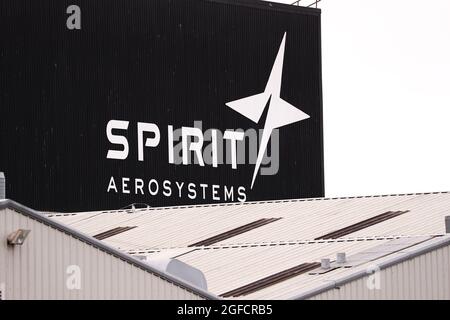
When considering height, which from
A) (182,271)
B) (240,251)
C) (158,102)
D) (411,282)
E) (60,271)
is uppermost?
(158,102)

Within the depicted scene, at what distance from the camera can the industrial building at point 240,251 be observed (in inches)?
1184

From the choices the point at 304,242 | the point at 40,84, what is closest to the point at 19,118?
the point at 40,84

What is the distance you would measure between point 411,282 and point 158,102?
3556cm

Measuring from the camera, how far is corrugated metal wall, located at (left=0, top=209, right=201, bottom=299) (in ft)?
96.8

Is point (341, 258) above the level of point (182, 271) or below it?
above

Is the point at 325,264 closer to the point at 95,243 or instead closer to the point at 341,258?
the point at 341,258

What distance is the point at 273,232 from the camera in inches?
1907

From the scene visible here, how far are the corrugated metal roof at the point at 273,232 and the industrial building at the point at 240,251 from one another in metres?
0.05

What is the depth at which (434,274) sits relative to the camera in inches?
1451

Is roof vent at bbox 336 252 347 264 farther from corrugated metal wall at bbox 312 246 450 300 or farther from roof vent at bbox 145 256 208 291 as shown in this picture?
roof vent at bbox 145 256 208 291

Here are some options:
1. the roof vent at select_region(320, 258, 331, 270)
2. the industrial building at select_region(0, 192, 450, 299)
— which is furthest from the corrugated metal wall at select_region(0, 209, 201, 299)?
the roof vent at select_region(320, 258, 331, 270)

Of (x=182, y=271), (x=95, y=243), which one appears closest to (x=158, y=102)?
(x=182, y=271)

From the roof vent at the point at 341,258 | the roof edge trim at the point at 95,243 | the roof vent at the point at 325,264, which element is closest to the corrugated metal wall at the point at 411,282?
the roof vent at the point at 341,258

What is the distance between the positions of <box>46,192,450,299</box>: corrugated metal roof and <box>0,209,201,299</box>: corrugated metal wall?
510 cm
